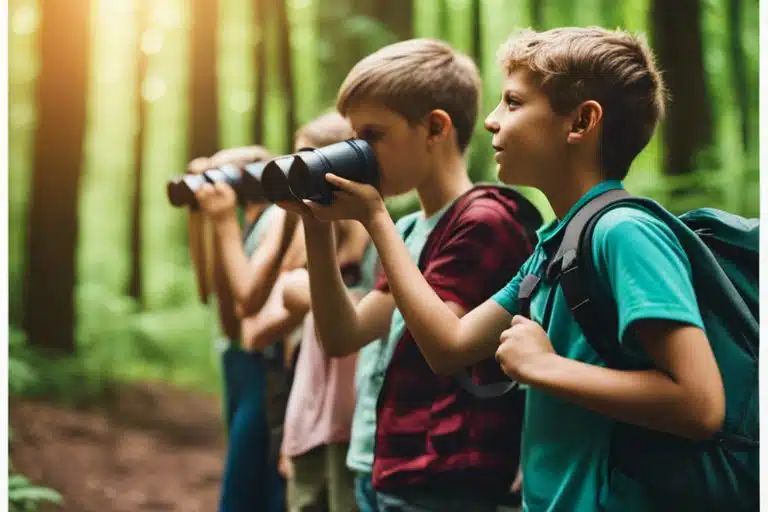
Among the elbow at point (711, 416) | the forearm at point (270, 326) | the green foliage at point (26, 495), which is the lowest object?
the green foliage at point (26, 495)

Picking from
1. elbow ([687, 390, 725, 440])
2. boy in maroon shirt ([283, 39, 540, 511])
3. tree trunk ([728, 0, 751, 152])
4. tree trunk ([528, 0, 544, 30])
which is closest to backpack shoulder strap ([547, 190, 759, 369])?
elbow ([687, 390, 725, 440])

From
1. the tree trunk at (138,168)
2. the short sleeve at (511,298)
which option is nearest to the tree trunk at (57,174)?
the tree trunk at (138,168)

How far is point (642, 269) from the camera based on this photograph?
110cm

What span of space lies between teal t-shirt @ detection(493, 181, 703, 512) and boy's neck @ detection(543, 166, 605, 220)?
28 millimetres

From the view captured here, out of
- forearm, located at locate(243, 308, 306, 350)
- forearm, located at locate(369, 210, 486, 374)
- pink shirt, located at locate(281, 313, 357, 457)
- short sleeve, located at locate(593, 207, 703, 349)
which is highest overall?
short sleeve, located at locate(593, 207, 703, 349)

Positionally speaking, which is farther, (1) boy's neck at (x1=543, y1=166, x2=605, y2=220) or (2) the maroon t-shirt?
(2) the maroon t-shirt

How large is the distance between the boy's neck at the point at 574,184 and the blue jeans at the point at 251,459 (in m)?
1.26

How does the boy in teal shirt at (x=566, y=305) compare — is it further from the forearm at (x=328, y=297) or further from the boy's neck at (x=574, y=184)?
the forearm at (x=328, y=297)

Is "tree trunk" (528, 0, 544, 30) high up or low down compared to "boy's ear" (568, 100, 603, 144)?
up

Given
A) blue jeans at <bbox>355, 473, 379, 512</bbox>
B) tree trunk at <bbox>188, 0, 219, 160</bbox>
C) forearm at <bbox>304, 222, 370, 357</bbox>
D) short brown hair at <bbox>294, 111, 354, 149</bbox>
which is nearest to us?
forearm at <bbox>304, 222, 370, 357</bbox>

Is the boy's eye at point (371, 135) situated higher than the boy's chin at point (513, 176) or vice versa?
the boy's eye at point (371, 135)

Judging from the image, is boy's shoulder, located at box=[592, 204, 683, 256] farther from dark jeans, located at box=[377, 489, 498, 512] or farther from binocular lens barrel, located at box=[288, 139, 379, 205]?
dark jeans, located at box=[377, 489, 498, 512]

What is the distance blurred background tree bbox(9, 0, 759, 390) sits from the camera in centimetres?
249

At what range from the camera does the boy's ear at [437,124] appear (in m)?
1.67
